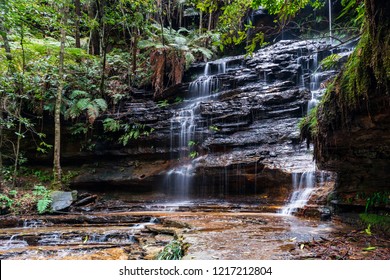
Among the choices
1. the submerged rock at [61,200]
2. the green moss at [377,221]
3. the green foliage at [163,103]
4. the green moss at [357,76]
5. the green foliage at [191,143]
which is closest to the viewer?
the green moss at [357,76]

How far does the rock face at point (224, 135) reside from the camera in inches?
387

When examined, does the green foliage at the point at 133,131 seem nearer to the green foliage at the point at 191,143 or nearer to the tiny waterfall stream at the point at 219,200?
the tiny waterfall stream at the point at 219,200

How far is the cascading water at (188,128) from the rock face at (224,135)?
0.04 metres

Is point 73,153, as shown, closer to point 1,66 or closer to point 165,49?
point 1,66

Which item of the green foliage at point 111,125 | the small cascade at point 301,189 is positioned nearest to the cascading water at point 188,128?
the green foliage at point 111,125

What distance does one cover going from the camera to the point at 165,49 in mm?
13586

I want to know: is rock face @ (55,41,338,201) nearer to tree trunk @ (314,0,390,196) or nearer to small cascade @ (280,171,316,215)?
small cascade @ (280,171,316,215)

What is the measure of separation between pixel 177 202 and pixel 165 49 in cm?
739

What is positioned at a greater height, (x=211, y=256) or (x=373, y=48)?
(x=373, y=48)

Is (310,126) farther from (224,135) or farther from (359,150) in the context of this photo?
(224,135)

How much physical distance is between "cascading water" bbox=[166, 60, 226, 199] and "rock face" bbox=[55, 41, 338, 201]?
4 centimetres

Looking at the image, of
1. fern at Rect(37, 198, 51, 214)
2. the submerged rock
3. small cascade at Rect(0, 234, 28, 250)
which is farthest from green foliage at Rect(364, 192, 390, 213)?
fern at Rect(37, 198, 51, 214)

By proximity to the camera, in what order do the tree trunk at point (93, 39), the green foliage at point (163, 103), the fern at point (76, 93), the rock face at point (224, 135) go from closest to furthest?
1. the rock face at point (224, 135)
2. the fern at point (76, 93)
3. the green foliage at point (163, 103)
4. the tree trunk at point (93, 39)

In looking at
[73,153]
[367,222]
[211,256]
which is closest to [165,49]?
[73,153]
